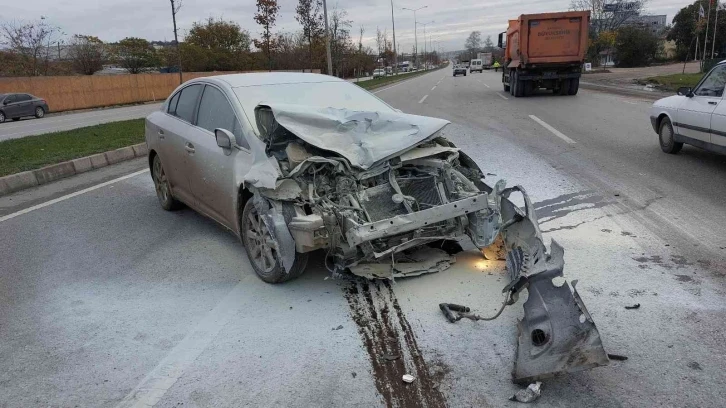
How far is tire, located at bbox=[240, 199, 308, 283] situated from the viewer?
4.27 meters

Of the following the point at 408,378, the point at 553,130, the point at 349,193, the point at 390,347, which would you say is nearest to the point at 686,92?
the point at 553,130

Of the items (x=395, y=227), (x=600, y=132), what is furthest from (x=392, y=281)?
(x=600, y=132)

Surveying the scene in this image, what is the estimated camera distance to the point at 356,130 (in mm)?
4652

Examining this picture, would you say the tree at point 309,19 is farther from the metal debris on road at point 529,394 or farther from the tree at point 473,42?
the tree at point 473,42

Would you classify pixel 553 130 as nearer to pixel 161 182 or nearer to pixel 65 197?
pixel 161 182

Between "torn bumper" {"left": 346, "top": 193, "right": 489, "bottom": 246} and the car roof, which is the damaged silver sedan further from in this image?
the car roof

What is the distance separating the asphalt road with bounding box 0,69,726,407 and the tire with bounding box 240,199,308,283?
119mm

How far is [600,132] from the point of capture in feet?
37.5

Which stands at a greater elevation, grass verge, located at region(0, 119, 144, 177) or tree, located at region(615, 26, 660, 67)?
tree, located at region(615, 26, 660, 67)

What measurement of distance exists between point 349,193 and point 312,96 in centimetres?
169

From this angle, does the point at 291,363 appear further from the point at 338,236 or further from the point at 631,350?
the point at 631,350

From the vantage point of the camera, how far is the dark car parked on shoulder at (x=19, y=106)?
26.3m

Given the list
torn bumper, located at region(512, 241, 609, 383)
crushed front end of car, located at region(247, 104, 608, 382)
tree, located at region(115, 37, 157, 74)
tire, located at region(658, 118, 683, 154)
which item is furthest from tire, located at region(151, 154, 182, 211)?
tree, located at region(115, 37, 157, 74)

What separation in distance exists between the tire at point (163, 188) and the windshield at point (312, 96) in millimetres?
1830
